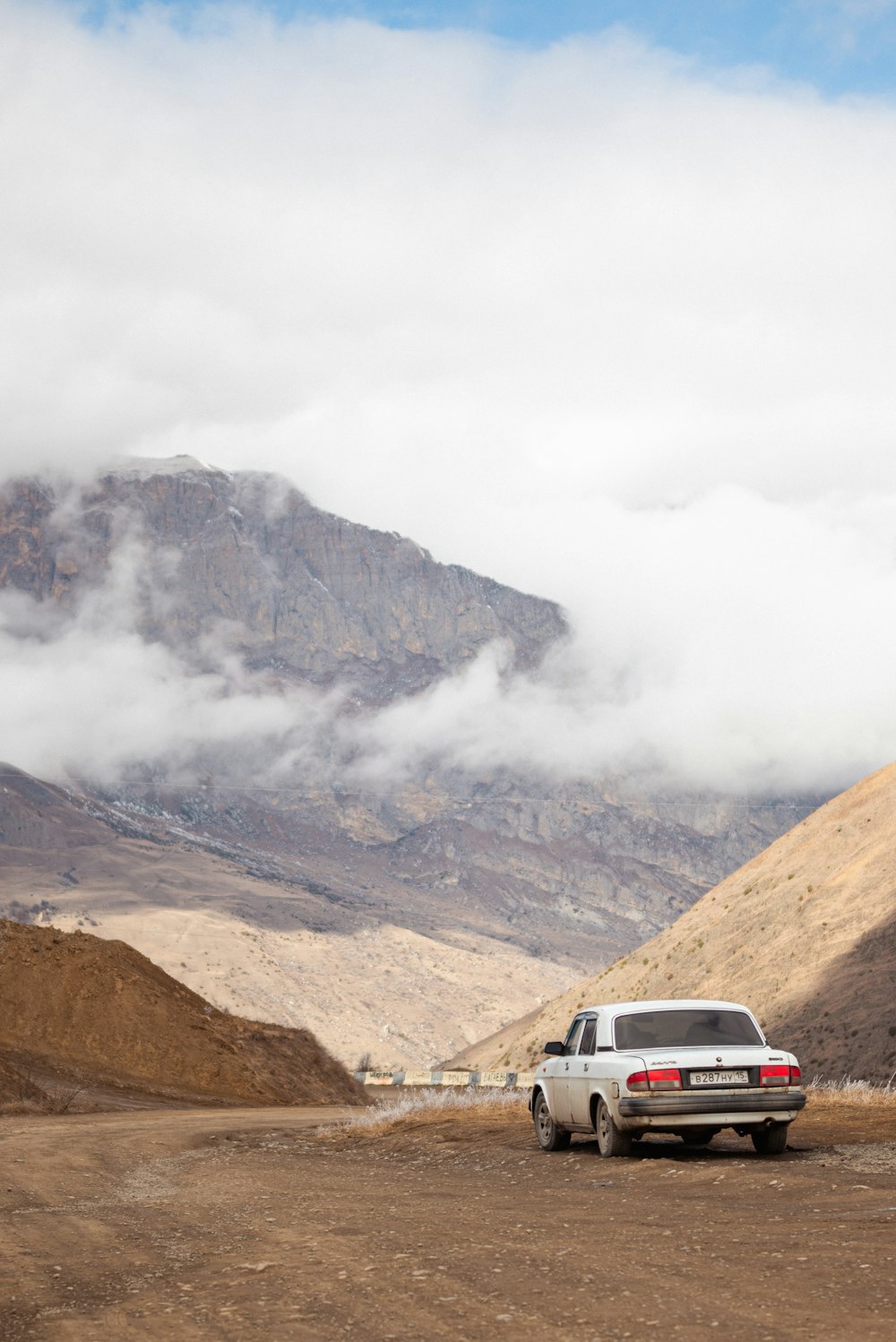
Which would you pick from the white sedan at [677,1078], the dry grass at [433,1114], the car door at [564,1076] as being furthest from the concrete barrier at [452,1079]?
the white sedan at [677,1078]

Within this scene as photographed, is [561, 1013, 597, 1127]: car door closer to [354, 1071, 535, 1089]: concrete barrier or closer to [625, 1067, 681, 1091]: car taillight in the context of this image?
[625, 1067, 681, 1091]: car taillight

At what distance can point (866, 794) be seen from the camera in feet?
188

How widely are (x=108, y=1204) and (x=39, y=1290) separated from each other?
14.3ft

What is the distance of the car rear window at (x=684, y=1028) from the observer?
523 inches

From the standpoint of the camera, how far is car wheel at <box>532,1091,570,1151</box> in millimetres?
14516

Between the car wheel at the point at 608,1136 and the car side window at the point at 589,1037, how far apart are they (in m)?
0.73

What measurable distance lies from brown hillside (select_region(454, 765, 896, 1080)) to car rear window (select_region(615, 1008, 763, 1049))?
2572cm

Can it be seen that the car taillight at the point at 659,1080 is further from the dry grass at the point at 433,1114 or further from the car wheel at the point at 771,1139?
the dry grass at the point at 433,1114

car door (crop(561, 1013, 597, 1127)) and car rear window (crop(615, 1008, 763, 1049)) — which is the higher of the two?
car rear window (crop(615, 1008, 763, 1049))

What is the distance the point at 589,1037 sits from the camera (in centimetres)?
1406

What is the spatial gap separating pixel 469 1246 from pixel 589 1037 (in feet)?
18.9

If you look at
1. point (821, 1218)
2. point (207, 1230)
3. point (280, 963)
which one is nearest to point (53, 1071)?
point (207, 1230)

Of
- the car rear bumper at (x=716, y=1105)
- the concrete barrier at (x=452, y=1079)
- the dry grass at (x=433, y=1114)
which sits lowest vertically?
the concrete barrier at (x=452, y=1079)

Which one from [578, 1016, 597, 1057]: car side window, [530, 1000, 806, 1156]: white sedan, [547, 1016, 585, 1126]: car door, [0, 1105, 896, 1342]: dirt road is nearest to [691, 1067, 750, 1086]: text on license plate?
[530, 1000, 806, 1156]: white sedan
